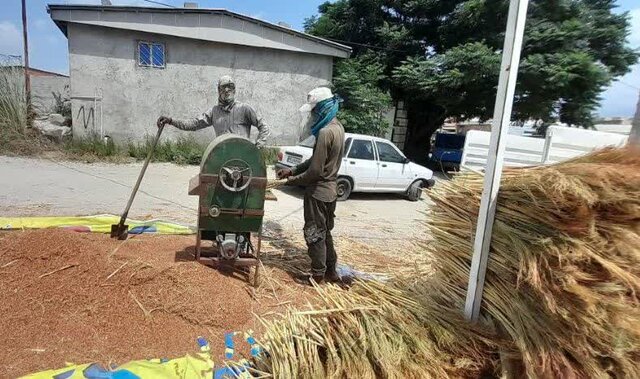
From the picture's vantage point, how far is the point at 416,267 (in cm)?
267

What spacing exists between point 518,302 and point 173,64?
13.0 meters

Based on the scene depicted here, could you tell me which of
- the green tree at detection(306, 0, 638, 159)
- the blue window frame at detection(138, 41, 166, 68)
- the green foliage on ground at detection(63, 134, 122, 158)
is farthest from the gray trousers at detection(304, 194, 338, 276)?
the blue window frame at detection(138, 41, 166, 68)

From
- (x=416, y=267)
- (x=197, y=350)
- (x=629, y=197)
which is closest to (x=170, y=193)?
(x=197, y=350)

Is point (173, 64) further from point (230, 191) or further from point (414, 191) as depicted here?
point (230, 191)

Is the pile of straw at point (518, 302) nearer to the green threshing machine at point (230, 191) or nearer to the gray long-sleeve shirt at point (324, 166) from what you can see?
the green threshing machine at point (230, 191)

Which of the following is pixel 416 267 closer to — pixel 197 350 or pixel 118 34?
pixel 197 350

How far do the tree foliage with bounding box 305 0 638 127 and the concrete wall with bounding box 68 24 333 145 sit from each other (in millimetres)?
2798

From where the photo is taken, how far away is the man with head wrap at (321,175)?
383 centimetres

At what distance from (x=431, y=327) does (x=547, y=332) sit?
1.60ft

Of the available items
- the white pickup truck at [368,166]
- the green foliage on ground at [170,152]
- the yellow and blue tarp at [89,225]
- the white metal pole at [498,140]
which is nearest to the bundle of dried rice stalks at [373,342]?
the white metal pole at [498,140]

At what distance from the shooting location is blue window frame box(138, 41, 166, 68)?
12.4 meters

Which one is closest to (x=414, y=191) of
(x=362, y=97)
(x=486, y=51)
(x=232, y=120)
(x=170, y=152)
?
(x=362, y=97)

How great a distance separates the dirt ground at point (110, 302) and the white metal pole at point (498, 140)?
97cm

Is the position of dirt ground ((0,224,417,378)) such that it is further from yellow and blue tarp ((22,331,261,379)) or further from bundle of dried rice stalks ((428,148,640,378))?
bundle of dried rice stalks ((428,148,640,378))
